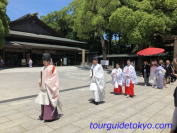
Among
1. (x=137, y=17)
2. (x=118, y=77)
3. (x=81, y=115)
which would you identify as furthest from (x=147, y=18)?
(x=81, y=115)

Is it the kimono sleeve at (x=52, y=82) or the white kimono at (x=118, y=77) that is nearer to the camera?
the kimono sleeve at (x=52, y=82)

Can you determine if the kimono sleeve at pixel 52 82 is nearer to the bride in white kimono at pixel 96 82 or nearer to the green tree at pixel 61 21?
the bride in white kimono at pixel 96 82

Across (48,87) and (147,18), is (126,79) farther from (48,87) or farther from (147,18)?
(147,18)

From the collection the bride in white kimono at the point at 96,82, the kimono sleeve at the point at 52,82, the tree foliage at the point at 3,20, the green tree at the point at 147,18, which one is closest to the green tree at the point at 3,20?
the tree foliage at the point at 3,20

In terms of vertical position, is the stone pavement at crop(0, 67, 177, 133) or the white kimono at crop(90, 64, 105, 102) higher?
the white kimono at crop(90, 64, 105, 102)

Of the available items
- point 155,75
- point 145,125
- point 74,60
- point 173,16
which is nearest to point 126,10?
point 173,16

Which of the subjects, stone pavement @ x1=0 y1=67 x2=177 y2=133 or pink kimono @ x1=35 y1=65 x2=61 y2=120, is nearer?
stone pavement @ x1=0 y1=67 x2=177 y2=133

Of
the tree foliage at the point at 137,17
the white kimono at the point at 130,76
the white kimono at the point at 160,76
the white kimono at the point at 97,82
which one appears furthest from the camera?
the tree foliage at the point at 137,17

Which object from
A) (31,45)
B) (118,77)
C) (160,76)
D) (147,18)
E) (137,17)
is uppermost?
(137,17)

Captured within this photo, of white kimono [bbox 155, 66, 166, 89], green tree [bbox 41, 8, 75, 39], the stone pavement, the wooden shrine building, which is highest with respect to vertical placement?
green tree [bbox 41, 8, 75, 39]

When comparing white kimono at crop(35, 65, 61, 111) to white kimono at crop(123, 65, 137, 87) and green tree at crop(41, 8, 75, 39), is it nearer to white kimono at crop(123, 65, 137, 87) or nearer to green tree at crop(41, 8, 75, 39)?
white kimono at crop(123, 65, 137, 87)

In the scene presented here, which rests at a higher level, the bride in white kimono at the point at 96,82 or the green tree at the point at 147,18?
the green tree at the point at 147,18

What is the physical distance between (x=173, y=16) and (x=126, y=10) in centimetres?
420

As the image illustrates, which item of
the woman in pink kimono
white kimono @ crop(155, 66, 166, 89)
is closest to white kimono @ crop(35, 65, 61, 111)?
the woman in pink kimono
